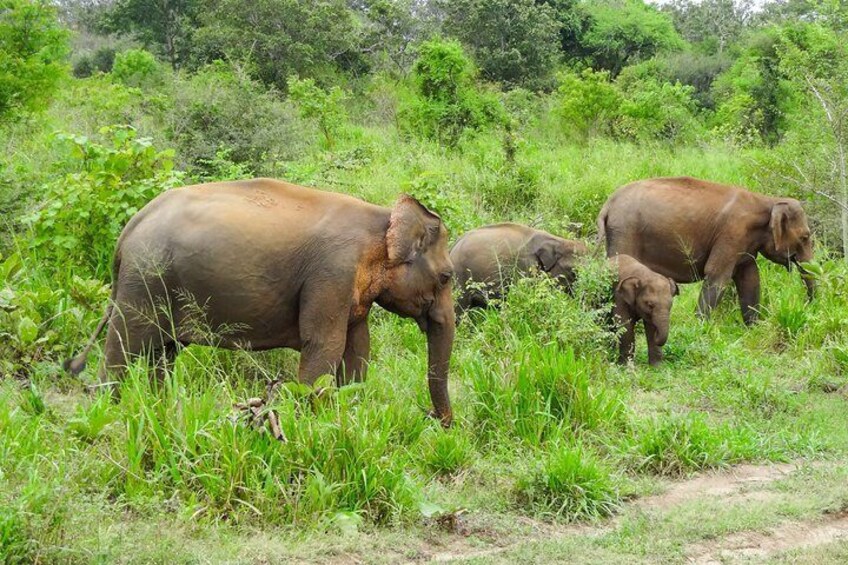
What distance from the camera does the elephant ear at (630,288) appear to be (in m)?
8.77

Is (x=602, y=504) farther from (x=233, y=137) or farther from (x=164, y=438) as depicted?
(x=233, y=137)

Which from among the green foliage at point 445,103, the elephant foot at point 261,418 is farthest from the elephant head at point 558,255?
the green foliage at point 445,103

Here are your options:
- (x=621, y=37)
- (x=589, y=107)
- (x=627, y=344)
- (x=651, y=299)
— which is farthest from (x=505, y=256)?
Result: (x=621, y=37)

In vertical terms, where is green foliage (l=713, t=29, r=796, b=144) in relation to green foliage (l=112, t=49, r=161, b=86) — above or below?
above

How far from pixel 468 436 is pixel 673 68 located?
87.7 feet

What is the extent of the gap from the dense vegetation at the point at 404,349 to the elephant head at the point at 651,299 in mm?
328

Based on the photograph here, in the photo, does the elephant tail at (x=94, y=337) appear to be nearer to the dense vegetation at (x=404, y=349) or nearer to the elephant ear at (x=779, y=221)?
the dense vegetation at (x=404, y=349)

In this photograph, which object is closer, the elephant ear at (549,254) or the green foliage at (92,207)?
the green foliage at (92,207)

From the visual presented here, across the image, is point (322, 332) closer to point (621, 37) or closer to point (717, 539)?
point (717, 539)

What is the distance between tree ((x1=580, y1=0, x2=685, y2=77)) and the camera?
3319 cm

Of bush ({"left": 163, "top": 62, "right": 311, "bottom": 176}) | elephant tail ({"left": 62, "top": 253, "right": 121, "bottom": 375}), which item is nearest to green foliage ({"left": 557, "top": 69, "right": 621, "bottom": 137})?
bush ({"left": 163, "top": 62, "right": 311, "bottom": 176})

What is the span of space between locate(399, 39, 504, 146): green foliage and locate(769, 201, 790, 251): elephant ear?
24.4 ft

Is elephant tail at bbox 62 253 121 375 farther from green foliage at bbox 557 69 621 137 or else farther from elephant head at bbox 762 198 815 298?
green foliage at bbox 557 69 621 137

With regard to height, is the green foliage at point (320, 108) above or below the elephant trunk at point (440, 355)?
below
